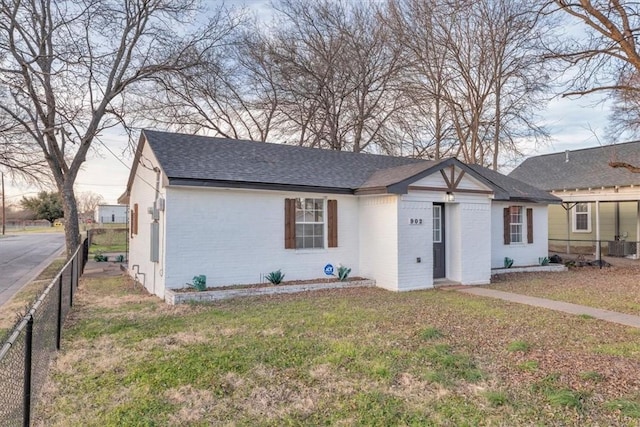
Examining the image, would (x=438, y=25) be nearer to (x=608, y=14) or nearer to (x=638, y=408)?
(x=608, y=14)

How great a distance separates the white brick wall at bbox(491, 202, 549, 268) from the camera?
14.1 m

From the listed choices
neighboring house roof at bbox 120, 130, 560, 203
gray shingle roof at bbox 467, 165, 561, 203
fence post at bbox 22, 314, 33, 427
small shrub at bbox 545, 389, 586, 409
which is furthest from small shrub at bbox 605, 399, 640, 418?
gray shingle roof at bbox 467, 165, 561, 203

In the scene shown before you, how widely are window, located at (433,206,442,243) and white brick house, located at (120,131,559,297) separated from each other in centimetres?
3

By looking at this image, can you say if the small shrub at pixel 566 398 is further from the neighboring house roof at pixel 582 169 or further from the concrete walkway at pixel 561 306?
the neighboring house roof at pixel 582 169

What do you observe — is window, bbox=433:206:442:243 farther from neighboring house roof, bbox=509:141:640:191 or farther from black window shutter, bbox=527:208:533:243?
neighboring house roof, bbox=509:141:640:191

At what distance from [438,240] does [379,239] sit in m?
1.96

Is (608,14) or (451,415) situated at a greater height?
(608,14)

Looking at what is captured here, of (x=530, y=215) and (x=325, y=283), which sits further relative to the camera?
(x=530, y=215)

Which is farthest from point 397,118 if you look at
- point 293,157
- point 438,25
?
point 293,157

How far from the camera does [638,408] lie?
150 inches

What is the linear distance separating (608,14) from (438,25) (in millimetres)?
11972

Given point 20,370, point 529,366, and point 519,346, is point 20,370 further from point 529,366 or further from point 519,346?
point 519,346

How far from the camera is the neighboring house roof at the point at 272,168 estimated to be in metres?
9.70

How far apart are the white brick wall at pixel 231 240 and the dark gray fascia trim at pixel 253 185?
0.95 feet
